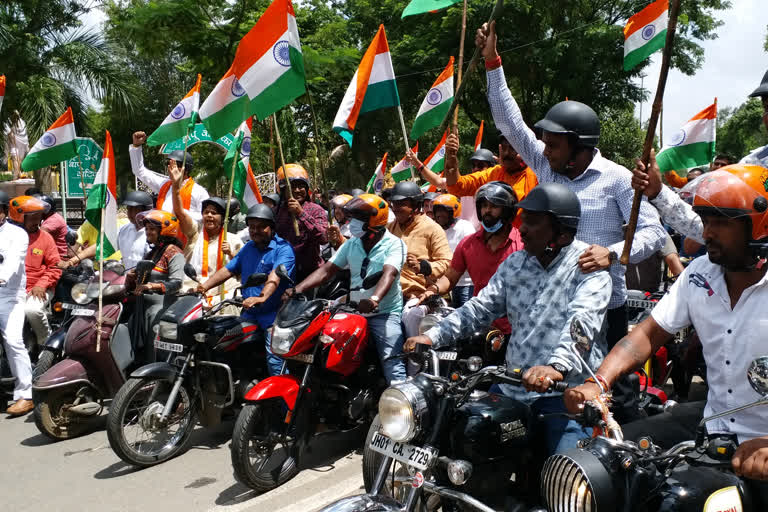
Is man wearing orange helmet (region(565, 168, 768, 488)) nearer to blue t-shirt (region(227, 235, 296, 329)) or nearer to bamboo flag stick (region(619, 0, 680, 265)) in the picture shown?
bamboo flag stick (region(619, 0, 680, 265))

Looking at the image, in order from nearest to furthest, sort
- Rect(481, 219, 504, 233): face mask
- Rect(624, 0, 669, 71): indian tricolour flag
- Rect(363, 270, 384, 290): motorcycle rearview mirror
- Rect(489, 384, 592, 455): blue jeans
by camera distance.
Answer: Rect(489, 384, 592, 455): blue jeans
Rect(363, 270, 384, 290): motorcycle rearview mirror
Rect(481, 219, 504, 233): face mask
Rect(624, 0, 669, 71): indian tricolour flag

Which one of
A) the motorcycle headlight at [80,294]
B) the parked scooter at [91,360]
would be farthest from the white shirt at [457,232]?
the motorcycle headlight at [80,294]

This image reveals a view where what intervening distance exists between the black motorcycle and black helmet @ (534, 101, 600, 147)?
1.94m

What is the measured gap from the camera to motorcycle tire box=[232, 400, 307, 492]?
4395 millimetres

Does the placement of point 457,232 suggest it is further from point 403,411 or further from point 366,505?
point 366,505

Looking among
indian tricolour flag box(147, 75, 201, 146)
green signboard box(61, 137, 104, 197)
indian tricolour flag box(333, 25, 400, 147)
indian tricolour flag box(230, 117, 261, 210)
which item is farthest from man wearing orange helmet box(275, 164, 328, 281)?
green signboard box(61, 137, 104, 197)

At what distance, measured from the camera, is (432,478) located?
267cm

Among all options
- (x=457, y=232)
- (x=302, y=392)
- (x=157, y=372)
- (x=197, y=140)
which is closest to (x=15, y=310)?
Answer: (x=157, y=372)

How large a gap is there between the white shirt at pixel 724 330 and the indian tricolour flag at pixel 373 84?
14.4 feet

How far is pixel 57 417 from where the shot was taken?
5.69 meters

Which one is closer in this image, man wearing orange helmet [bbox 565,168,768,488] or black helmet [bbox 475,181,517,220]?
man wearing orange helmet [bbox 565,168,768,488]

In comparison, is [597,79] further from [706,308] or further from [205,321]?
[706,308]

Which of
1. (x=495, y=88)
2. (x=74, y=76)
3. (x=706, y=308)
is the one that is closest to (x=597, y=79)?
(x=74, y=76)

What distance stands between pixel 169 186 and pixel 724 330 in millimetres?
6766
